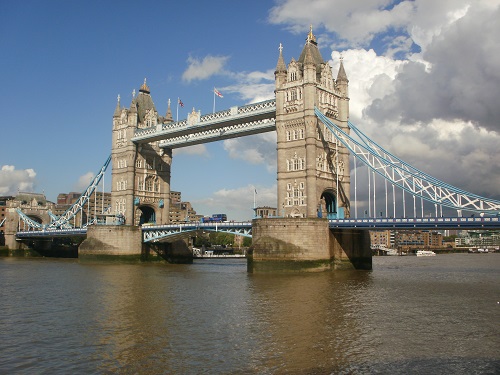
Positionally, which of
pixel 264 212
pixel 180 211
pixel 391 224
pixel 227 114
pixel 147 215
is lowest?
pixel 391 224

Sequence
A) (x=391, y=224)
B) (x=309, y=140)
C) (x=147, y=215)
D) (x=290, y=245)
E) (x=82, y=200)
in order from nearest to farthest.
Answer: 1. (x=391, y=224)
2. (x=290, y=245)
3. (x=309, y=140)
4. (x=147, y=215)
5. (x=82, y=200)

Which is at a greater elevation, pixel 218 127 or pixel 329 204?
pixel 218 127

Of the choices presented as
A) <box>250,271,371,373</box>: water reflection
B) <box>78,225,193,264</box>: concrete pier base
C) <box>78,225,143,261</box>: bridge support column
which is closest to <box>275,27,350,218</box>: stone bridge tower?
<box>250,271,371,373</box>: water reflection

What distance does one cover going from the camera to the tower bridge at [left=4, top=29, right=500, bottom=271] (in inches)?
1781

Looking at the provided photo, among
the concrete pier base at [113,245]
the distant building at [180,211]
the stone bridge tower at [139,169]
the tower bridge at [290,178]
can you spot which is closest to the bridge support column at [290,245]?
the tower bridge at [290,178]

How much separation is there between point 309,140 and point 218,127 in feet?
49.0

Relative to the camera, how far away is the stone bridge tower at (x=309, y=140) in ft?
169

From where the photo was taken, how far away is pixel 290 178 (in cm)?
5288

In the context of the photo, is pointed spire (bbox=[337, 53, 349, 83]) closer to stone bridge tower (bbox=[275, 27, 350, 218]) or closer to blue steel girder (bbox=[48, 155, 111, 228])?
stone bridge tower (bbox=[275, 27, 350, 218])

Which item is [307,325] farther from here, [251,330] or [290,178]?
[290,178]

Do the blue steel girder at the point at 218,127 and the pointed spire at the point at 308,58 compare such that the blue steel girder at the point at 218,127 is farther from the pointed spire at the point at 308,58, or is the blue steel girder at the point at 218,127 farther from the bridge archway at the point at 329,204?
the bridge archway at the point at 329,204

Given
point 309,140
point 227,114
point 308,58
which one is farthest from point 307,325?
point 227,114

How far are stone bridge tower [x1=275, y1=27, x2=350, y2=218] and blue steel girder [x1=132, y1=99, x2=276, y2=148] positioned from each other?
3.06 meters

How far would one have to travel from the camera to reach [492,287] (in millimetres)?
36500
